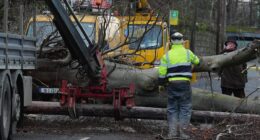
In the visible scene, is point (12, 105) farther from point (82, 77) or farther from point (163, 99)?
point (163, 99)

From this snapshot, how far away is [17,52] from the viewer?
10.1 m

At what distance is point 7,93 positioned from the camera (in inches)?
→ 372

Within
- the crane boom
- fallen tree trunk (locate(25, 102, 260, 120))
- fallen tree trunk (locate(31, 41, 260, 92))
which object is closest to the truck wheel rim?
fallen tree trunk (locate(25, 102, 260, 120))

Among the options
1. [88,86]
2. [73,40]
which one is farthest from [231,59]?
[73,40]

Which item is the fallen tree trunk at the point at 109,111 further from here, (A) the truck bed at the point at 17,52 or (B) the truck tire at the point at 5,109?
(B) the truck tire at the point at 5,109

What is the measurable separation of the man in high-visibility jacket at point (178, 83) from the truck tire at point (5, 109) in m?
2.64

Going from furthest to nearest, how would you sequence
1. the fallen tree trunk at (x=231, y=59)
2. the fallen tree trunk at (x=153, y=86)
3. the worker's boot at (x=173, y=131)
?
the fallen tree trunk at (x=153, y=86) → the fallen tree trunk at (x=231, y=59) → the worker's boot at (x=173, y=131)

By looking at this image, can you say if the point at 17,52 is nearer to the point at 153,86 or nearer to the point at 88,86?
the point at 88,86

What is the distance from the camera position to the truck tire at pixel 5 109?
29.7ft

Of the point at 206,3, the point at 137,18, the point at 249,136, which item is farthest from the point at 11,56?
the point at 206,3

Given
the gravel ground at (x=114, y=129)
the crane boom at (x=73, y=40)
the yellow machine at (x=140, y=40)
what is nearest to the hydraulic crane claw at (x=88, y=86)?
the crane boom at (x=73, y=40)

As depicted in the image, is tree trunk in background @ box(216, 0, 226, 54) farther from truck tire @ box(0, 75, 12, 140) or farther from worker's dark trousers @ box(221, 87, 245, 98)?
truck tire @ box(0, 75, 12, 140)

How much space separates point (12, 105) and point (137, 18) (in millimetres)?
5466

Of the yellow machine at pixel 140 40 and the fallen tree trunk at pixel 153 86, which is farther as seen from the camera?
the yellow machine at pixel 140 40
